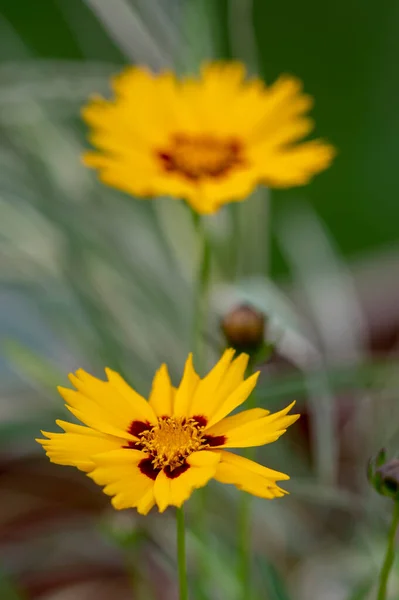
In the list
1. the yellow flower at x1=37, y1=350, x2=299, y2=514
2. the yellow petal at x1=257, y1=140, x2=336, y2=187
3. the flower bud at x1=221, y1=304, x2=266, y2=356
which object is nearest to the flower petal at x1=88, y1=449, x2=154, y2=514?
the yellow flower at x1=37, y1=350, x2=299, y2=514

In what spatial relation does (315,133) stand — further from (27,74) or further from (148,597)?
(148,597)

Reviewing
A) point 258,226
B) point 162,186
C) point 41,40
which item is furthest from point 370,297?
point 41,40

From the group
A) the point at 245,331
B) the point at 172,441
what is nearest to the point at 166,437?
the point at 172,441

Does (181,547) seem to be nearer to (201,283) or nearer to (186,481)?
(186,481)

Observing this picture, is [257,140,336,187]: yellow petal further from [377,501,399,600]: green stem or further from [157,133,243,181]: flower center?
[377,501,399,600]: green stem

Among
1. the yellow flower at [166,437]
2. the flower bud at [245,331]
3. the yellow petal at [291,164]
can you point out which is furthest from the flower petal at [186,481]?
the yellow petal at [291,164]

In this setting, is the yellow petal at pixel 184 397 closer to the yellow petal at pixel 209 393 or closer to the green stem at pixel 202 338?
the yellow petal at pixel 209 393

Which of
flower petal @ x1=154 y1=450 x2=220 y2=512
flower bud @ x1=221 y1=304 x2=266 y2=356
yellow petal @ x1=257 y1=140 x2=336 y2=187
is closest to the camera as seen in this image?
flower petal @ x1=154 y1=450 x2=220 y2=512
